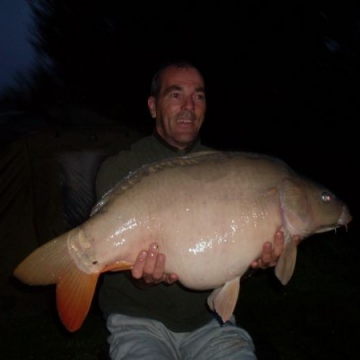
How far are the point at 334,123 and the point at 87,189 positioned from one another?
6536 mm

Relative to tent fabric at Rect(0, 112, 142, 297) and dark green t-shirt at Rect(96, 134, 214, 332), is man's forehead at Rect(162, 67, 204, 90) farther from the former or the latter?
dark green t-shirt at Rect(96, 134, 214, 332)

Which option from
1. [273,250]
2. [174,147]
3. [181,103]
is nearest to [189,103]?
[181,103]

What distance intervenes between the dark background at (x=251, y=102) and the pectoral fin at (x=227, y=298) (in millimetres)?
559

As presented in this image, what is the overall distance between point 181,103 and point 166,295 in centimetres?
119

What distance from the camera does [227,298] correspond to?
1.80 meters

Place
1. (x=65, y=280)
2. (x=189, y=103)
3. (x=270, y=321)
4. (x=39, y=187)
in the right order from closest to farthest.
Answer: (x=65, y=280) → (x=189, y=103) → (x=39, y=187) → (x=270, y=321)

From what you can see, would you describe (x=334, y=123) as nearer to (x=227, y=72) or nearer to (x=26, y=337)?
(x=227, y=72)

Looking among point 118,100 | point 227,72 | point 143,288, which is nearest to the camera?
point 143,288

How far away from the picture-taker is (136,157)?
2369 millimetres

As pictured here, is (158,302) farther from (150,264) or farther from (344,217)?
(344,217)

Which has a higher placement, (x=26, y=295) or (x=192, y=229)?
(x=192, y=229)

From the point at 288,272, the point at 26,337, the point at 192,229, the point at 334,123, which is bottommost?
the point at 26,337

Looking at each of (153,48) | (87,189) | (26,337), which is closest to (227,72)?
(153,48)

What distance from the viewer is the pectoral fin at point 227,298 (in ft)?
5.89
